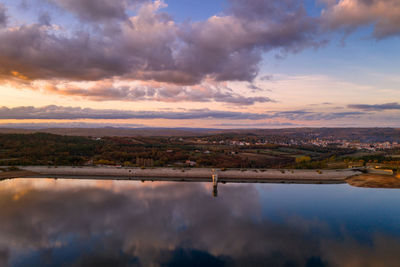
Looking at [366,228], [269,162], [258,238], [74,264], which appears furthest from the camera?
[269,162]

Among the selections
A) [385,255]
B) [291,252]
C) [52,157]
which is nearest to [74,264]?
[291,252]

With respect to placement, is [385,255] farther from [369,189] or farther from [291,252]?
[369,189]

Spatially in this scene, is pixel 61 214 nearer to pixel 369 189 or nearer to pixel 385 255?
pixel 385 255

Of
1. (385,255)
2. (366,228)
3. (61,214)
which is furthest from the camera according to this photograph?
(61,214)

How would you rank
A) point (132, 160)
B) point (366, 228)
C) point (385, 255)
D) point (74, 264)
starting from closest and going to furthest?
1. point (74, 264)
2. point (385, 255)
3. point (366, 228)
4. point (132, 160)

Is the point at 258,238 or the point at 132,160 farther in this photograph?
the point at 132,160

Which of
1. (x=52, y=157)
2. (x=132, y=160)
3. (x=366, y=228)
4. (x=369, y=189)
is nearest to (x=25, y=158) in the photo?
(x=52, y=157)
